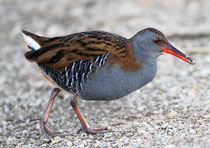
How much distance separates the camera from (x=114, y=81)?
4.75 m

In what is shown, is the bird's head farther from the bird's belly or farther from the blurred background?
the blurred background

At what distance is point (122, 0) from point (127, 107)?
17.7 feet

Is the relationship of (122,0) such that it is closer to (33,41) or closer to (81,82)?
(33,41)

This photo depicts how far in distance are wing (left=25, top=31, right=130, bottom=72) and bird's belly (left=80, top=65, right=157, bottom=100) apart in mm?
216

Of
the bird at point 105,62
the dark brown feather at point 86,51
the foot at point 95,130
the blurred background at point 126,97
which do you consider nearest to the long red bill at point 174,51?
the bird at point 105,62

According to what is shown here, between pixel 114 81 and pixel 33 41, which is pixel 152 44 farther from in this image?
pixel 33 41

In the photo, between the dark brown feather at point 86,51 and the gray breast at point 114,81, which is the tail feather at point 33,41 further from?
the gray breast at point 114,81

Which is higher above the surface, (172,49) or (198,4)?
(198,4)

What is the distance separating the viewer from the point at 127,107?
6219 mm

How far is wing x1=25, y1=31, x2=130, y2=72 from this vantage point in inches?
190

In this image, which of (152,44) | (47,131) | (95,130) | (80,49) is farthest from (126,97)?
(80,49)

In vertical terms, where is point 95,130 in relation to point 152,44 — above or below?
below

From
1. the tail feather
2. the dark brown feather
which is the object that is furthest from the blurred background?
the tail feather

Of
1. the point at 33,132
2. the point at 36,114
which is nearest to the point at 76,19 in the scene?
the point at 36,114
